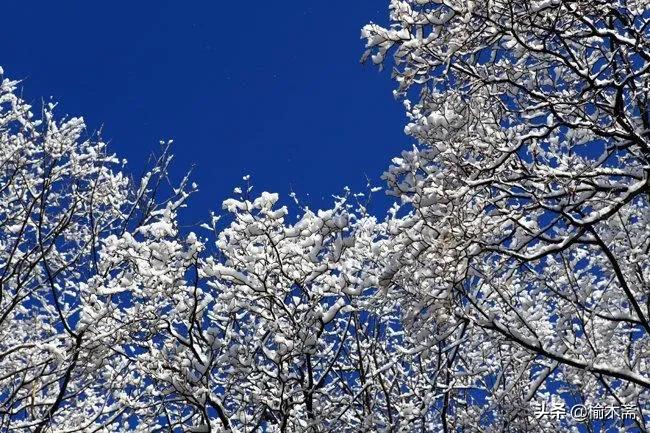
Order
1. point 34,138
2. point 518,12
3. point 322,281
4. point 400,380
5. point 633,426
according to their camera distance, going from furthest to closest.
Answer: point 400,380 < point 34,138 < point 633,426 < point 322,281 < point 518,12

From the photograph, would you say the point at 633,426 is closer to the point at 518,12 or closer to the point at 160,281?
the point at 518,12

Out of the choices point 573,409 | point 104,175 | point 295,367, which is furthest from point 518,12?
point 104,175

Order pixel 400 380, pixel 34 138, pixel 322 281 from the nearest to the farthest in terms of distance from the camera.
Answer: pixel 322 281, pixel 34 138, pixel 400 380

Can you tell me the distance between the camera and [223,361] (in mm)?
5230

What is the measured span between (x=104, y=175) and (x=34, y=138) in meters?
0.96

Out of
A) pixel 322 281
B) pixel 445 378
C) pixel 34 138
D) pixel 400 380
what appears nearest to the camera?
pixel 322 281

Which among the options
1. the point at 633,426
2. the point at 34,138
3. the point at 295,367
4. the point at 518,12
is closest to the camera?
the point at 518,12

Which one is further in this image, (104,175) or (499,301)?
(104,175)

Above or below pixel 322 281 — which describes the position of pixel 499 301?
above

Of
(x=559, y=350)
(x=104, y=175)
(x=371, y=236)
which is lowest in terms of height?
(x=559, y=350)

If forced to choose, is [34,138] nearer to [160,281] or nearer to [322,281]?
[160,281]

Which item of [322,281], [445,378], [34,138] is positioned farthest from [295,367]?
[34,138]

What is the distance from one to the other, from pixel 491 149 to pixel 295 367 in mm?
2948

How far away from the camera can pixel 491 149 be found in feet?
17.6
